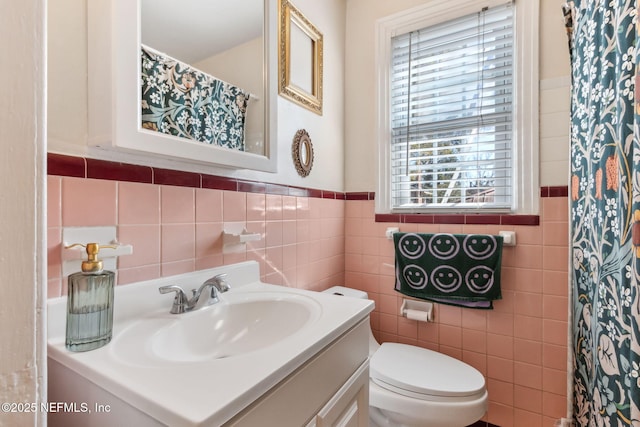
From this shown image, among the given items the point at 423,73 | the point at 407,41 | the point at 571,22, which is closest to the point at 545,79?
the point at 571,22

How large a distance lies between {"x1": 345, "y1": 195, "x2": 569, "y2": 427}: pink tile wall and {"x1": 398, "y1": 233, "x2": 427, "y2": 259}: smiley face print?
3.2 inches

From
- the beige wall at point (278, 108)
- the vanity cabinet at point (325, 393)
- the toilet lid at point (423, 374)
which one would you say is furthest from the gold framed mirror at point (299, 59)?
the toilet lid at point (423, 374)

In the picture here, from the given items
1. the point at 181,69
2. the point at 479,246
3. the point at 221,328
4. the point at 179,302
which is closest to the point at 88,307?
the point at 179,302

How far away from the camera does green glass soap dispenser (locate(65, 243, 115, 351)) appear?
0.59 metres

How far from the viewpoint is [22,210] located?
0.85 ft

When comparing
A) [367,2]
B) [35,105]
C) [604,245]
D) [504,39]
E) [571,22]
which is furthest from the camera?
[367,2]

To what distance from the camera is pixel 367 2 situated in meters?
1.74

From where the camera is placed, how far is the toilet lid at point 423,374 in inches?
42.9

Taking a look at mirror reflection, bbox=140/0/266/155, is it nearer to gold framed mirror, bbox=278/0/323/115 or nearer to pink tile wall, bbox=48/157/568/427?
pink tile wall, bbox=48/157/568/427

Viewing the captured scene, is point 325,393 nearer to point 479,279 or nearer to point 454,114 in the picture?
point 479,279

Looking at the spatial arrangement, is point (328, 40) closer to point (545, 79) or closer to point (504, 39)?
point (504, 39)

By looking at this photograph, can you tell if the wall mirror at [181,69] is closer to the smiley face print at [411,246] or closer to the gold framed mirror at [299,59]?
the gold framed mirror at [299,59]

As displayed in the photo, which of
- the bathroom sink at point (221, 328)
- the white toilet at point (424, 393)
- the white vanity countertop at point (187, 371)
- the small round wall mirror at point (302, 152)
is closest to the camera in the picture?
the white vanity countertop at point (187, 371)

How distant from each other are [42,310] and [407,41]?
1.87 meters
